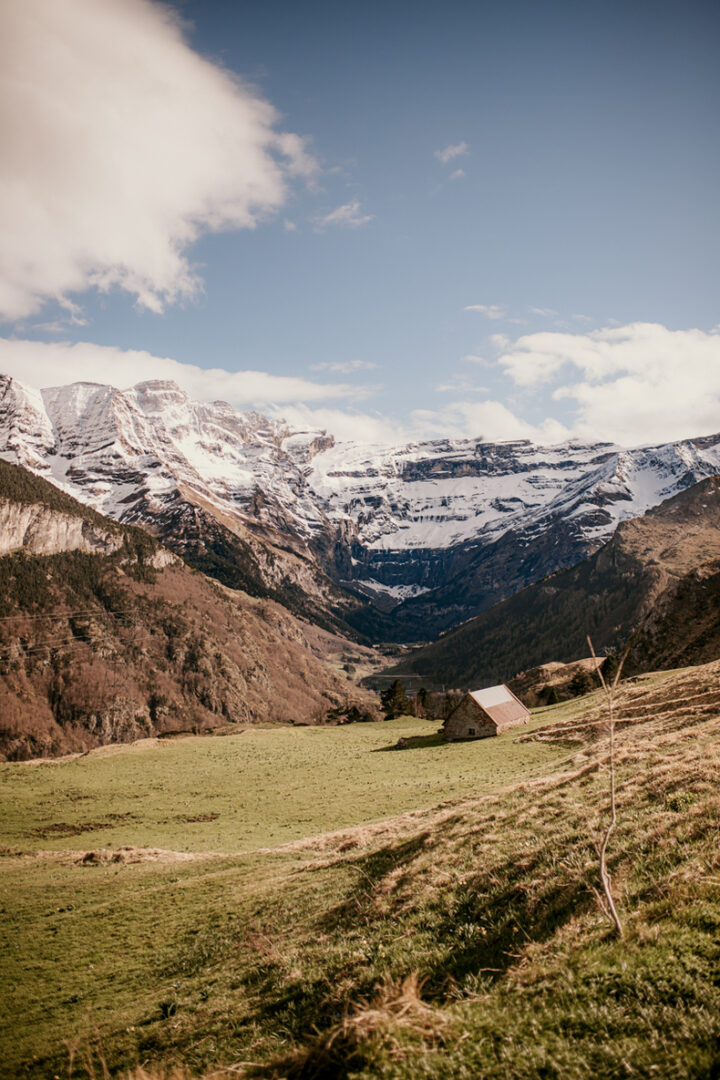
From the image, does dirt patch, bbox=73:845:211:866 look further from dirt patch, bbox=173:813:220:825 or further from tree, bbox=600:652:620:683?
tree, bbox=600:652:620:683

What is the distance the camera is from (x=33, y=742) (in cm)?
16425

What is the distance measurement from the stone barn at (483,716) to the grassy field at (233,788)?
96.8 inches

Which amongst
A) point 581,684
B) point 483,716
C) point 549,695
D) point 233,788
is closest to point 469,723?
point 483,716

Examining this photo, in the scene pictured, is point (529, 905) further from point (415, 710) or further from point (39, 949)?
point (415, 710)

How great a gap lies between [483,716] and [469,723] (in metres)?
2.46

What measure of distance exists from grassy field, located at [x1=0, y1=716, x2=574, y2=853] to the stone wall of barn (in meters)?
2.31

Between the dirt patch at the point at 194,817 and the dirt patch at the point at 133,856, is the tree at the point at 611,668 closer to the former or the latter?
the dirt patch at the point at 194,817

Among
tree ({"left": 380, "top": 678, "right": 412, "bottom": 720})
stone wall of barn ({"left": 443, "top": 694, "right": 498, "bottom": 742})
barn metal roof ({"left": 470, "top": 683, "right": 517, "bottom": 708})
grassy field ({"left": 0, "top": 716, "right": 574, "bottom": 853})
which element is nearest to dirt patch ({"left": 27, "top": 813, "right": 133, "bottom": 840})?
grassy field ({"left": 0, "top": 716, "right": 574, "bottom": 853})

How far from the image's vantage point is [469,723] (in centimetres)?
6862

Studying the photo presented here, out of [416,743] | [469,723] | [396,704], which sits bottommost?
[396,704]

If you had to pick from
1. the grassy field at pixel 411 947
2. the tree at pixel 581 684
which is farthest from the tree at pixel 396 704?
the grassy field at pixel 411 947

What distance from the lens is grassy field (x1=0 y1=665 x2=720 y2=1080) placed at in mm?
7742

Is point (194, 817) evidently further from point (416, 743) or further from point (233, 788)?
point (416, 743)

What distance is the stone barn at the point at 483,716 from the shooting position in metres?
66.8
